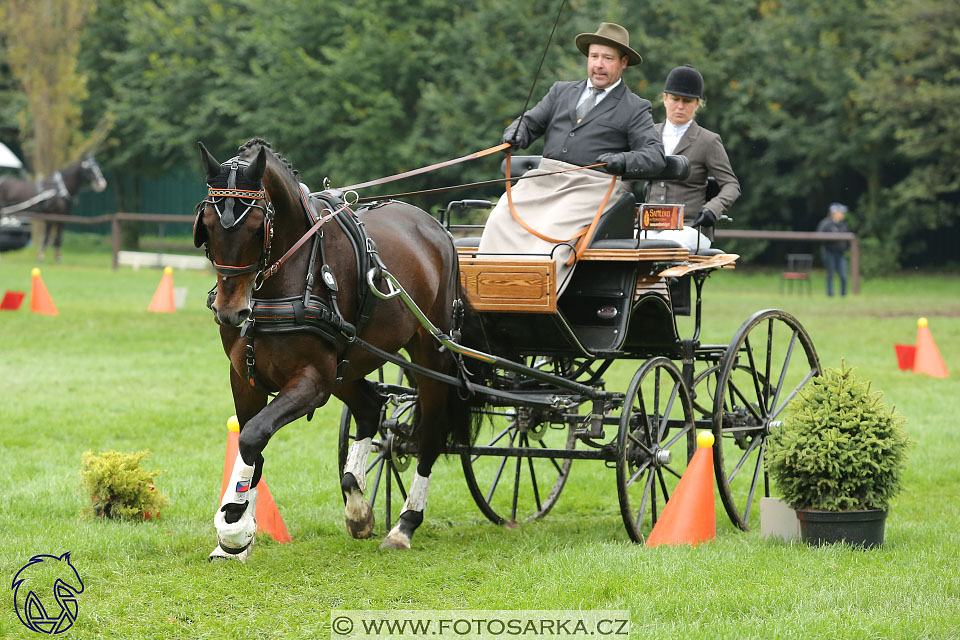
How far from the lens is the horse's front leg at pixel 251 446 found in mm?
4891

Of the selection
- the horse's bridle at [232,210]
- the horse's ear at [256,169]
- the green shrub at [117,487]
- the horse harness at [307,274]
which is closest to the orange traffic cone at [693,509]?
the horse harness at [307,274]

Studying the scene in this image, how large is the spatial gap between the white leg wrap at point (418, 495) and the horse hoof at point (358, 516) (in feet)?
0.70

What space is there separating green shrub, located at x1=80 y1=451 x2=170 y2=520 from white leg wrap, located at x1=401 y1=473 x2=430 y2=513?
1.45 metres

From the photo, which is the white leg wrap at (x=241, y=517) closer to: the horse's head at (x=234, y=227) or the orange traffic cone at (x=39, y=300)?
the horse's head at (x=234, y=227)

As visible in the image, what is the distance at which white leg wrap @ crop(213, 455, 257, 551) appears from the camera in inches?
200

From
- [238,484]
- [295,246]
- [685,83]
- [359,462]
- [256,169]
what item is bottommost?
[359,462]

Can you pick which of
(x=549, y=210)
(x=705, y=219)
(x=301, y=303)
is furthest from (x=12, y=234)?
(x=301, y=303)

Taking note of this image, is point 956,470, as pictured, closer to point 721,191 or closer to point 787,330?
point 721,191

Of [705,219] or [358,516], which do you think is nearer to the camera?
[358,516]

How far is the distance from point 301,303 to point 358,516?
4.54 feet

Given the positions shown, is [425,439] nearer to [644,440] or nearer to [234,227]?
[644,440]

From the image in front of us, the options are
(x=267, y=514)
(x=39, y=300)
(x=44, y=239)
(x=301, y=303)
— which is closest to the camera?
(x=301, y=303)

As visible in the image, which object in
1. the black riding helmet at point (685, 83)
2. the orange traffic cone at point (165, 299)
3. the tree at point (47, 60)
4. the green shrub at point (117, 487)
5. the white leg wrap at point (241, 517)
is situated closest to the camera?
the white leg wrap at point (241, 517)

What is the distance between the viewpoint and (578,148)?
6352 millimetres
